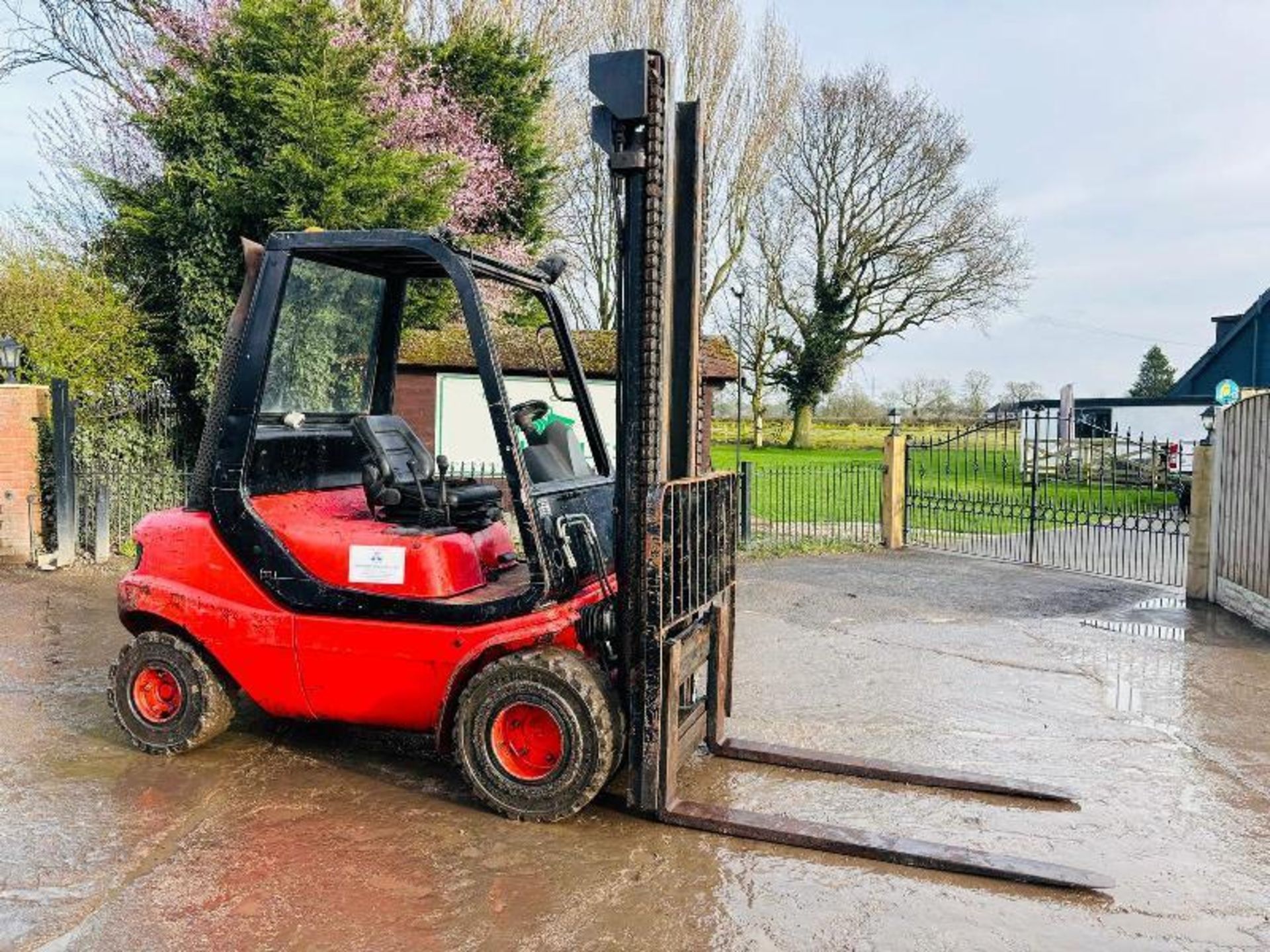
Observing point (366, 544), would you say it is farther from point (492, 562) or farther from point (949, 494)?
point (949, 494)

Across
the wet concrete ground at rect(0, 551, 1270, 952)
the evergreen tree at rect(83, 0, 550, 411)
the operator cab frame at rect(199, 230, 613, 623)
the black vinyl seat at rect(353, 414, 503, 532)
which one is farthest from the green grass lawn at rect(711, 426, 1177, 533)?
the black vinyl seat at rect(353, 414, 503, 532)

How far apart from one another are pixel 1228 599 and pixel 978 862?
7.87 m

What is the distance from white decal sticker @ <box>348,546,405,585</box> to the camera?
4.80 metres

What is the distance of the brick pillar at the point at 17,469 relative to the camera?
39.8 feet

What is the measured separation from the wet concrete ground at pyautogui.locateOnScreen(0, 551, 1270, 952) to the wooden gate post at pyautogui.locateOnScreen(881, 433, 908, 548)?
23.5ft

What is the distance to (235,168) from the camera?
13414 millimetres

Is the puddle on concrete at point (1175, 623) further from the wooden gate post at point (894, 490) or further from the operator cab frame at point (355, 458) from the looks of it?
the operator cab frame at point (355, 458)

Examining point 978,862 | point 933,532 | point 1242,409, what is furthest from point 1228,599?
point 978,862

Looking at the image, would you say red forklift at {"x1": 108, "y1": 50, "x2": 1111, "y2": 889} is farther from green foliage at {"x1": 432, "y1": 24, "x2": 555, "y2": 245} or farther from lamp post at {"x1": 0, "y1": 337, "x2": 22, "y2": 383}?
green foliage at {"x1": 432, "y1": 24, "x2": 555, "y2": 245}

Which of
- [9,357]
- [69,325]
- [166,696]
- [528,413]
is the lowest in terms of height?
[166,696]

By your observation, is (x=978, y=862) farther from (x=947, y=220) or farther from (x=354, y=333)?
(x=947, y=220)

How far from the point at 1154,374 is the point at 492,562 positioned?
57.4 m

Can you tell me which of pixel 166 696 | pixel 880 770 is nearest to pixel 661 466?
pixel 880 770

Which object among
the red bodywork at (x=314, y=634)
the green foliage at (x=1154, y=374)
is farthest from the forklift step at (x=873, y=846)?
the green foliage at (x=1154, y=374)
